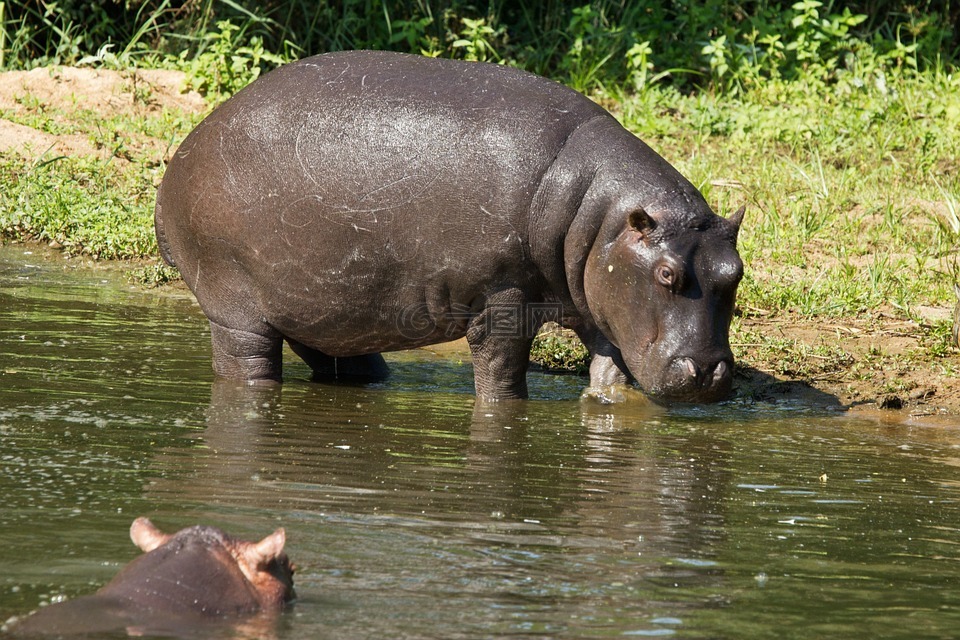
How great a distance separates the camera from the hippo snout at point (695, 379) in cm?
654

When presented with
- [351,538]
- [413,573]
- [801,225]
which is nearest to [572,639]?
[413,573]

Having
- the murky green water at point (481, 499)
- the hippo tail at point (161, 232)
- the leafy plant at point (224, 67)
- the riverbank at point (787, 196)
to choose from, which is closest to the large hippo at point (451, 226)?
the hippo tail at point (161, 232)

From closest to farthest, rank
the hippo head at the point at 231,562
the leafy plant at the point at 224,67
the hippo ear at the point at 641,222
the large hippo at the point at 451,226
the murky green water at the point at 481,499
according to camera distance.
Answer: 1. the hippo head at the point at 231,562
2. the murky green water at the point at 481,499
3. the hippo ear at the point at 641,222
4. the large hippo at the point at 451,226
5. the leafy plant at the point at 224,67

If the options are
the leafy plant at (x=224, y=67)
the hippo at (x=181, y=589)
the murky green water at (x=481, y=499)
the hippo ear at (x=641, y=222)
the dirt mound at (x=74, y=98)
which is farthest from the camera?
the leafy plant at (x=224, y=67)

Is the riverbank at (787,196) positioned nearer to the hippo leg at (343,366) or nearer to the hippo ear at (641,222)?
the hippo ear at (641,222)

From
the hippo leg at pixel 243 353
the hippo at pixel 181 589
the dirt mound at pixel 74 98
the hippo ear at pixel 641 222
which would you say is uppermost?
the dirt mound at pixel 74 98

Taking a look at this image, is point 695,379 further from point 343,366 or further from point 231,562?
point 231,562

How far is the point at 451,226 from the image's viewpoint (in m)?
6.75

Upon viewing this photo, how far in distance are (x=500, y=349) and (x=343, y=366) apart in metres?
1.20

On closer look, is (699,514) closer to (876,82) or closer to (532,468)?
(532,468)

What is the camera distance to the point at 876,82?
41.8 ft

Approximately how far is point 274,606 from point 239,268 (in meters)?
3.60

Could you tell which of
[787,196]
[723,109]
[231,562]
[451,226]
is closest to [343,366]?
[451,226]

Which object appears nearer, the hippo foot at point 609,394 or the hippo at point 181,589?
the hippo at point 181,589
